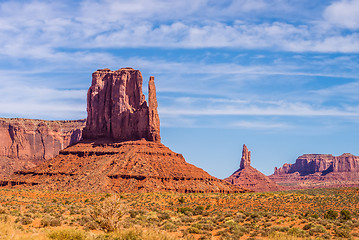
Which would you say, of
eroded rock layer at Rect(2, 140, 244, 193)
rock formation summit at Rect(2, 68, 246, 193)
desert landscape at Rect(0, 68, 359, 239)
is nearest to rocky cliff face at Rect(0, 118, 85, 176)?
desert landscape at Rect(0, 68, 359, 239)

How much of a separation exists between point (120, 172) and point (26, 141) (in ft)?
330

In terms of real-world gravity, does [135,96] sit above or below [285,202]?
above

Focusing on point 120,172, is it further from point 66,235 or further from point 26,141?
point 26,141

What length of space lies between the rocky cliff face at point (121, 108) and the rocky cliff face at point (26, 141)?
58114mm

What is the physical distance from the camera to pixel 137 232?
91.2ft

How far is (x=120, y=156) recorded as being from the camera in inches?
4122

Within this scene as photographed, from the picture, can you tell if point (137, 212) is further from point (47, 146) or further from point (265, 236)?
point (47, 146)

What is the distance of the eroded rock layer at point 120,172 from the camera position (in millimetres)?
93625

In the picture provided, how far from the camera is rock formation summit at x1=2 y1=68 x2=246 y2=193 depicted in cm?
A: 9516

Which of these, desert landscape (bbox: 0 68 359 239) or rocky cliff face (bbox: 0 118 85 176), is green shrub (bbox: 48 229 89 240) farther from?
rocky cliff face (bbox: 0 118 85 176)

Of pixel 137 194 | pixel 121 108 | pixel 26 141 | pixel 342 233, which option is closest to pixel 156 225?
pixel 342 233

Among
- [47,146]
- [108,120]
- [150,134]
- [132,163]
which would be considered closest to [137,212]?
[132,163]

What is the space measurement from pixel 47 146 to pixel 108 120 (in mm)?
81774

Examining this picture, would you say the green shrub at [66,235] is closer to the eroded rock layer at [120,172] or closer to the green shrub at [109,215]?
the green shrub at [109,215]
